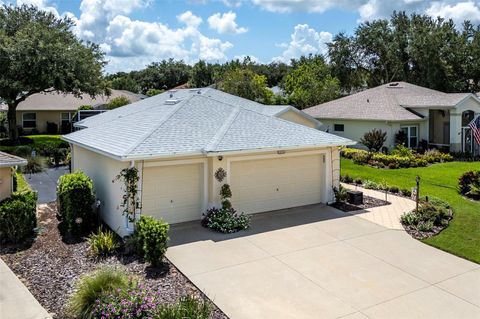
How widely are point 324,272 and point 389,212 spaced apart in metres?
6.37

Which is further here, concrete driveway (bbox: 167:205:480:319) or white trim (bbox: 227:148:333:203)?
white trim (bbox: 227:148:333:203)

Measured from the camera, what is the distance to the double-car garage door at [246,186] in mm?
13172

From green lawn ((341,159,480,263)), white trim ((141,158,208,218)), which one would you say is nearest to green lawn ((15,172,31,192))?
white trim ((141,158,208,218))

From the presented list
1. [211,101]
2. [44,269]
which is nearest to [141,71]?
[211,101]

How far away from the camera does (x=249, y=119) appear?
640 inches

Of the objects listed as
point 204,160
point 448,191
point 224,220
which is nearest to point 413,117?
point 448,191

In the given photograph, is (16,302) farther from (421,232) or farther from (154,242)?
(421,232)

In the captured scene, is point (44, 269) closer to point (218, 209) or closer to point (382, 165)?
point (218, 209)

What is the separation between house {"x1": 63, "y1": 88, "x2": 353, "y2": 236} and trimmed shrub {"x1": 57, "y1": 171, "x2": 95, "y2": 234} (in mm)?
727

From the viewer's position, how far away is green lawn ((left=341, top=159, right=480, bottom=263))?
468 inches

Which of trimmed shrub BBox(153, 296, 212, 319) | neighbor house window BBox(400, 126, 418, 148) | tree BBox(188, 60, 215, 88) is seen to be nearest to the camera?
trimmed shrub BBox(153, 296, 212, 319)

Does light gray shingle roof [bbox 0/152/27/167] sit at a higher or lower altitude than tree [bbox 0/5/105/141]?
lower

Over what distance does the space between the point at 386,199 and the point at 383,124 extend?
1232 centimetres

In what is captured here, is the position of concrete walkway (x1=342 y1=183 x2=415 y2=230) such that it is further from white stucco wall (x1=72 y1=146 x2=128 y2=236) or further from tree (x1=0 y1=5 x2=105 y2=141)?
tree (x1=0 y1=5 x2=105 y2=141)
